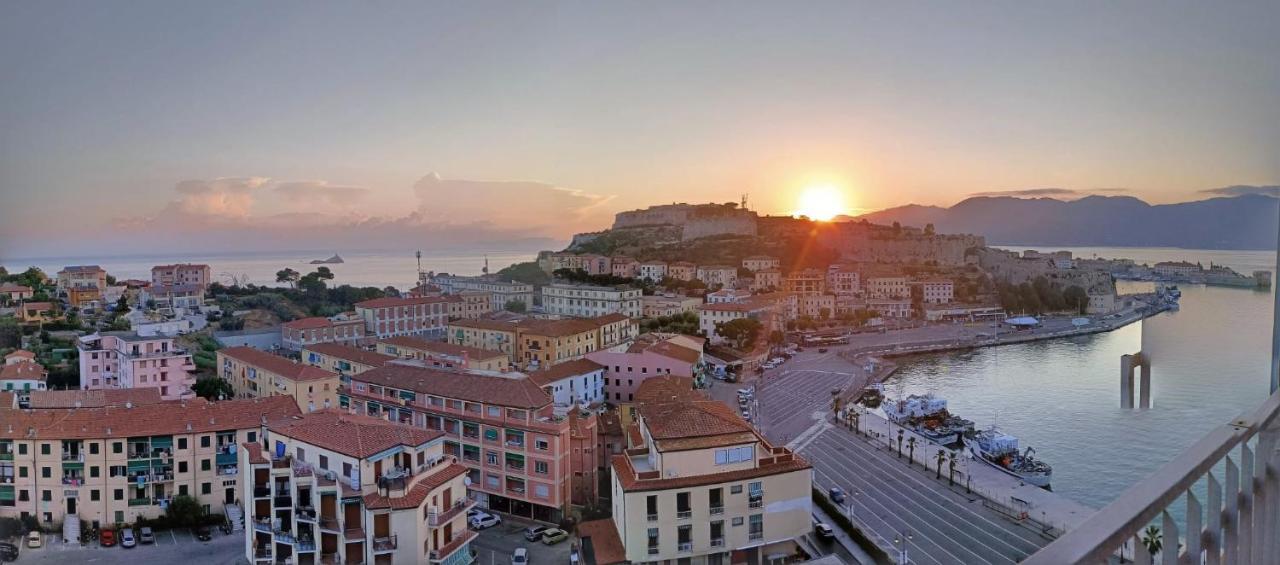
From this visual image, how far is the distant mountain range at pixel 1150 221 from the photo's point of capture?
3.29ft

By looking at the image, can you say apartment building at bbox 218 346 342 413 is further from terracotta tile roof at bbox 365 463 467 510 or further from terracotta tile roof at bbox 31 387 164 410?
terracotta tile roof at bbox 365 463 467 510

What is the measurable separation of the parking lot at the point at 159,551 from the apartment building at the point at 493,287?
1125 cm

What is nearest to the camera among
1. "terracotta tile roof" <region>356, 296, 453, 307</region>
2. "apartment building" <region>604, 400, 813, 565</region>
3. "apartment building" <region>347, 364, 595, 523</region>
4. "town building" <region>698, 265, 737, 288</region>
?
"apartment building" <region>604, 400, 813, 565</region>

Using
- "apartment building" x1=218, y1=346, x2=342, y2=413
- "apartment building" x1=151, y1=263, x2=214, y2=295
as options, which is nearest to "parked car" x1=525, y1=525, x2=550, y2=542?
"apartment building" x1=218, y1=346, x2=342, y2=413

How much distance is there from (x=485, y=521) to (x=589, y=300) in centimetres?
994

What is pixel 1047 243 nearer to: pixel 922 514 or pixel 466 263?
pixel 922 514

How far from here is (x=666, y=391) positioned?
688 centimetres

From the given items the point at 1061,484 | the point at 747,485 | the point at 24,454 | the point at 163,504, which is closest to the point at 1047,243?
the point at 747,485

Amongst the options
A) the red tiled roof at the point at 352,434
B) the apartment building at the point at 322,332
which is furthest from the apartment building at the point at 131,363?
the apartment building at the point at 322,332

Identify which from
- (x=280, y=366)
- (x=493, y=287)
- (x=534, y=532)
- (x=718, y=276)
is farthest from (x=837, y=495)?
(x=718, y=276)

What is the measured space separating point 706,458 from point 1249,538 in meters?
3.79

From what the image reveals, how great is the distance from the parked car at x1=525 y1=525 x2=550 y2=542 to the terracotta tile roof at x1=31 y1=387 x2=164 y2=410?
3.00 meters

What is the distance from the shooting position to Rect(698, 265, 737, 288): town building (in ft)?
61.6

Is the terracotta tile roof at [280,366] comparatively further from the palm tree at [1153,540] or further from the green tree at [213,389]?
the palm tree at [1153,540]
